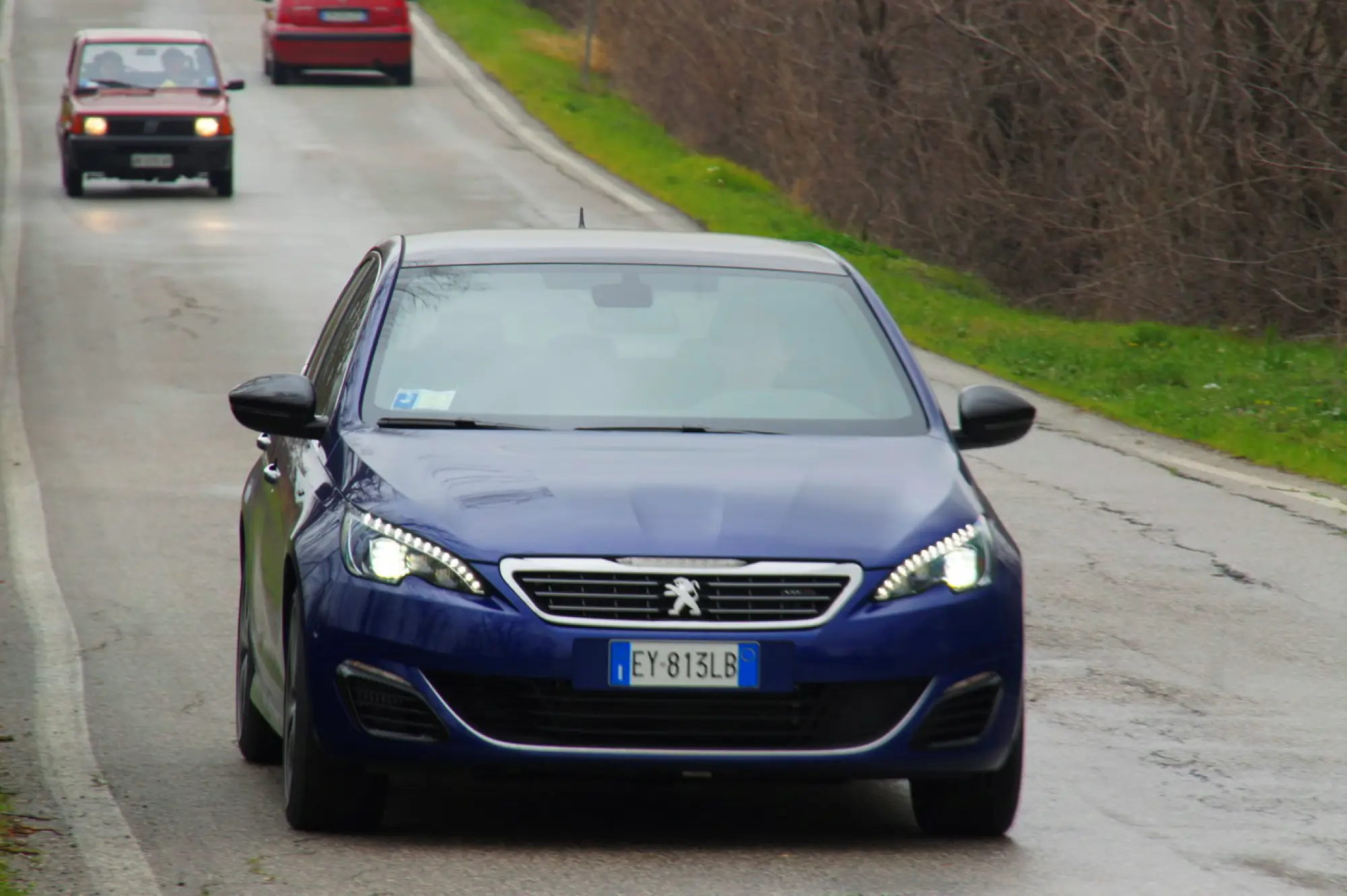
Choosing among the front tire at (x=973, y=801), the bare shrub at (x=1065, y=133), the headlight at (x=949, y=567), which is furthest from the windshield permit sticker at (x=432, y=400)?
the bare shrub at (x=1065, y=133)

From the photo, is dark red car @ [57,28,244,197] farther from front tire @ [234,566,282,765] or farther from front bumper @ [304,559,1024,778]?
front bumper @ [304,559,1024,778]

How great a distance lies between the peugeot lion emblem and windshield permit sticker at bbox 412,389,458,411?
1.28 meters

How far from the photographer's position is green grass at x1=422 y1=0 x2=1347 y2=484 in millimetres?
16453

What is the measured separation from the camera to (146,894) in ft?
19.0

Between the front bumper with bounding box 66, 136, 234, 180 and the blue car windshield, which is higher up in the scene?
the blue car windshield

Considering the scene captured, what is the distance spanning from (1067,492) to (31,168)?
21517 millimetres

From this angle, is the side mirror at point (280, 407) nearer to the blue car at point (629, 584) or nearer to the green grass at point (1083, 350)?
the blue car at point (629, 584)

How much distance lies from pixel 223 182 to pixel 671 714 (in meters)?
24.7

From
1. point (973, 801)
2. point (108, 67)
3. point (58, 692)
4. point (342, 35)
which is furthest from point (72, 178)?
point (973, 801)

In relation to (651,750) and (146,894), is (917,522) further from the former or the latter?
(146,894)

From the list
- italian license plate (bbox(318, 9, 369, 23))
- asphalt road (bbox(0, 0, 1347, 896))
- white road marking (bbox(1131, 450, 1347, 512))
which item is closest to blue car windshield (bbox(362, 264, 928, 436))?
asphalt road (bbox(0, 0, 1347, 896))

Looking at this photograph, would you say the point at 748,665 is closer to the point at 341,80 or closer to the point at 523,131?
the point at 523,131

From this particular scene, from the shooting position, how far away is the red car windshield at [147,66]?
30.4 m

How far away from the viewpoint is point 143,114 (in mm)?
29484
